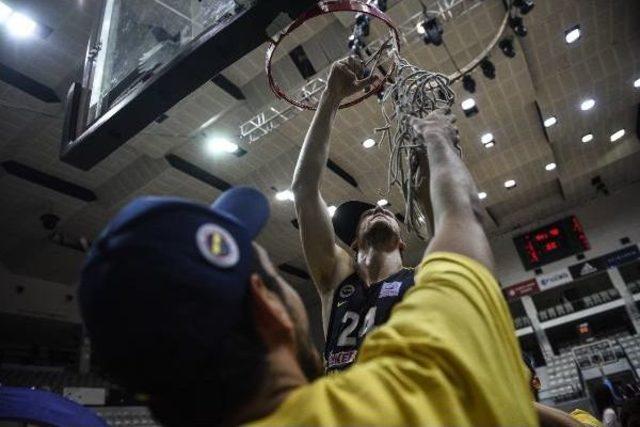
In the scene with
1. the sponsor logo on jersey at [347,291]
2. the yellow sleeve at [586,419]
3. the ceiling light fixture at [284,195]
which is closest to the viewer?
the sponsor logo on jersey at [347,291]

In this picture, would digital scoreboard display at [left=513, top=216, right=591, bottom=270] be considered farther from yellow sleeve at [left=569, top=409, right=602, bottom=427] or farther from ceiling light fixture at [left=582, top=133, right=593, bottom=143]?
yellow sleeve at [left=569, top=409, right=602, bottom=427]

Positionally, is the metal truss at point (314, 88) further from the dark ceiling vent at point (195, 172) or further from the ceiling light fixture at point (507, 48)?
the dark ceiling vent at point (195, 172)

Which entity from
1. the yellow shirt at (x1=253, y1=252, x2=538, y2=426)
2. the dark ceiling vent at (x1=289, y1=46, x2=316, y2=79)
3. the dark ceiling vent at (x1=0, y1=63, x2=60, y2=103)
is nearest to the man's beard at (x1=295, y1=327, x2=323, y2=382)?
the yellow shirt at (x1=253, y1=252, x2=538, y2=426)

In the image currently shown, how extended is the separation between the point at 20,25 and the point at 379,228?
5987 millimetres

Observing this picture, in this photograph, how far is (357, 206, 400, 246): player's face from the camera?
6.92 ft

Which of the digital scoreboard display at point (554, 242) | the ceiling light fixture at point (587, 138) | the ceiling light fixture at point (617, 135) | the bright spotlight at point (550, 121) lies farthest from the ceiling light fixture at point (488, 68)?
the digital scoreboard display at point (554, 242)

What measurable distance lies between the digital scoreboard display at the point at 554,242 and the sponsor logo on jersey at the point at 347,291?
44.1 ft

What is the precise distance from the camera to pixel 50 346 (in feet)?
47.2

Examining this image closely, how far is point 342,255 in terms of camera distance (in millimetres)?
2146

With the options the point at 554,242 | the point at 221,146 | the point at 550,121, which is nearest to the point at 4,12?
the point at 221,146

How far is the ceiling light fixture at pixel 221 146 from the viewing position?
308 inches

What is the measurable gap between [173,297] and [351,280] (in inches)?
54.8

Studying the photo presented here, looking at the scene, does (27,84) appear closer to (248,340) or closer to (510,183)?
(248,340)

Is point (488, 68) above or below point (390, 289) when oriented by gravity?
above
